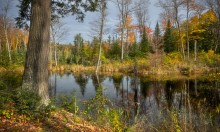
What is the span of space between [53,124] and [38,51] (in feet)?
6.97

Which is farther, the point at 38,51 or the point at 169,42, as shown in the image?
the point at 169,42

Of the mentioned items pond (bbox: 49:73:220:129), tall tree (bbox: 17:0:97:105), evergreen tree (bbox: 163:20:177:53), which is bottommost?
pond (bbox: 49:73:220:129)

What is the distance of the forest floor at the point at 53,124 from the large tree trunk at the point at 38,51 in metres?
0.79

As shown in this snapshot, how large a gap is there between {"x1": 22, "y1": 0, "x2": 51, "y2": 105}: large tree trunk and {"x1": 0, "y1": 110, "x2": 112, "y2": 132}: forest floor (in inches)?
31.0

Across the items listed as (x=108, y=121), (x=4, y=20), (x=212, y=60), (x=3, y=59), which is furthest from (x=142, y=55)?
(x=108, y=121)

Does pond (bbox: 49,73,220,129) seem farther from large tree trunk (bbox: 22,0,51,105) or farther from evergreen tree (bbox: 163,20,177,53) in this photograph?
evergreen tree (bbox: 163,20,177,53)

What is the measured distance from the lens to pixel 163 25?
55875 millimetres

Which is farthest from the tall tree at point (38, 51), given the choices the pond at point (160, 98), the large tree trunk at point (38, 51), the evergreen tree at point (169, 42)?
the evergreen tree at point (169, 42)

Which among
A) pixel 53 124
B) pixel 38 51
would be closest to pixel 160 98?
pixel 38 51

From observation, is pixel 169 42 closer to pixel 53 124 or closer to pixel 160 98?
pixel 160 98

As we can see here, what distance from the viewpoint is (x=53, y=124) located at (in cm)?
631

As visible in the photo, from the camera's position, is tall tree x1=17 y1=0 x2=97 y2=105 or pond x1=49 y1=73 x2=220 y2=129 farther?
pond x1=49 y1=73 x2=220 y2=129

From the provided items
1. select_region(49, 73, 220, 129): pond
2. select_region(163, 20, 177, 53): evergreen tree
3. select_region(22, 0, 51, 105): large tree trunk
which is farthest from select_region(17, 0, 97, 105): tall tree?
select_region(163, 20, 177, 53): evergreen tree

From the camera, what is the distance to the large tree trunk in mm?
7293
